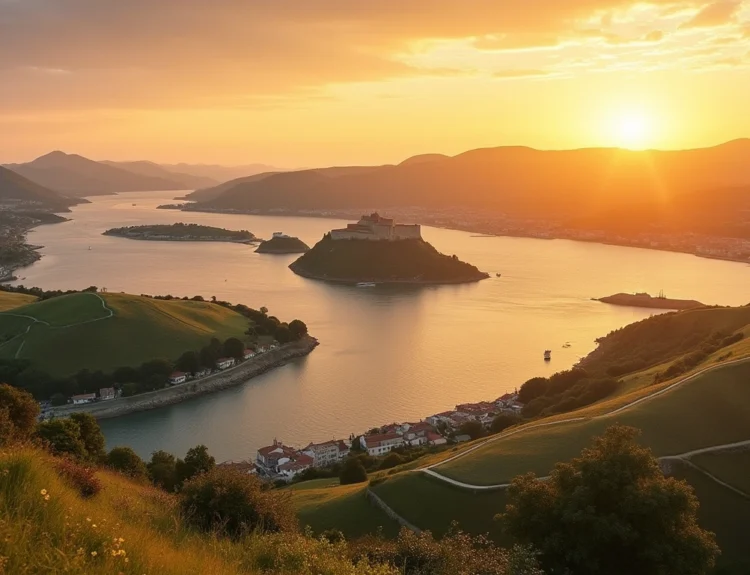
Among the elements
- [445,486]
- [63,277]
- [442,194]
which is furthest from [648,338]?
[442,194]

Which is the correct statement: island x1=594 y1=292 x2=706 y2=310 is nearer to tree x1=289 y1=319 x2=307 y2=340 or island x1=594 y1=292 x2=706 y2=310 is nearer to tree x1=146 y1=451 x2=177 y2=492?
tree x1=289 y1=319 x2=307 y2=340

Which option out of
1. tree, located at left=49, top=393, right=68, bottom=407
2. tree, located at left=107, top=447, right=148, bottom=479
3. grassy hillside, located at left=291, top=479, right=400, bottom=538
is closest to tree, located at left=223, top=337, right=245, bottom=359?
tree, located at left=49, top=393, right=68, bottom=407

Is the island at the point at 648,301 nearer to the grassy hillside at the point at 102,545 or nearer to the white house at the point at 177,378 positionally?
the white house at the point at 177,378

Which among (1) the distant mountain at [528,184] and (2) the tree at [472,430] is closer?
(2) the tree at [472,430]

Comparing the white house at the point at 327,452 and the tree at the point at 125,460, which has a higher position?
the tree at the point at 125,460

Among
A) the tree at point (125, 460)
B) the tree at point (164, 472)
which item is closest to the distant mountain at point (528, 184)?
the tree at point (164, 472)

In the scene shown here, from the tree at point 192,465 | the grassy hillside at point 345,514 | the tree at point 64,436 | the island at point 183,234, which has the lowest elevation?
the grassy hillside at point 345,514

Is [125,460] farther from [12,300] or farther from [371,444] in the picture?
[12,300]

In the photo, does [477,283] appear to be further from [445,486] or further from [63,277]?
[445,486]
